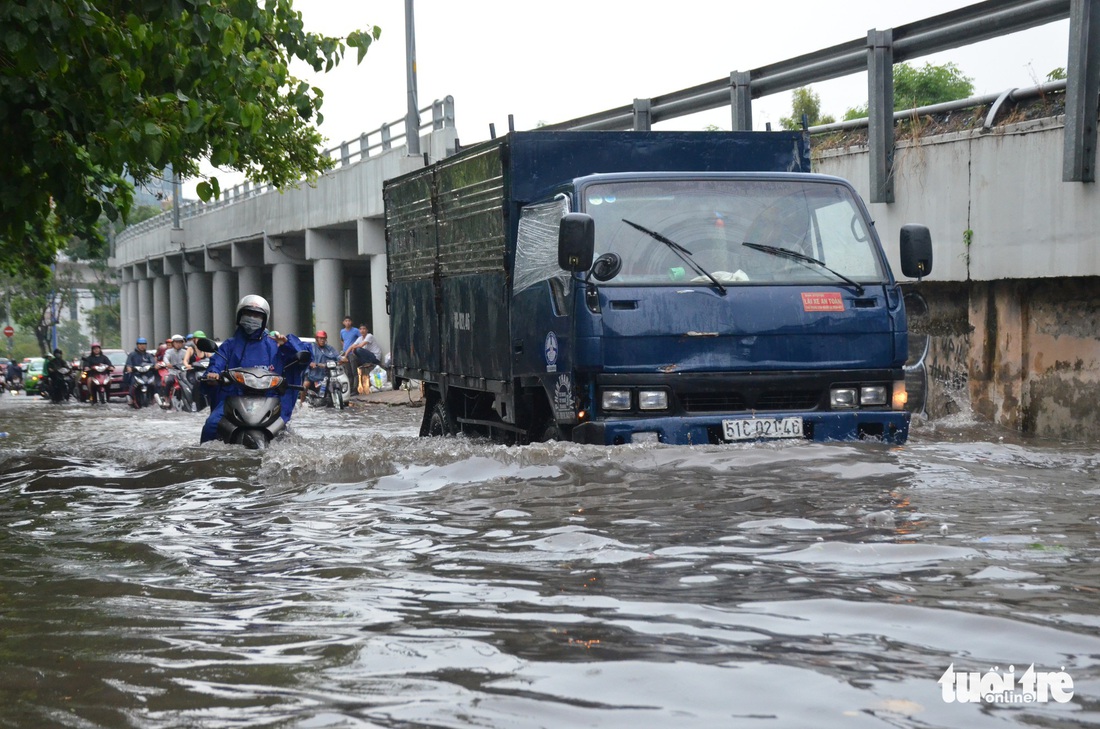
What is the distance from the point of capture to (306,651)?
4465 millimetres

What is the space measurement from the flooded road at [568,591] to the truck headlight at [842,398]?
15.4 inches

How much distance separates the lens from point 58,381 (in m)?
38.8

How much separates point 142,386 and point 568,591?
94.7 ft

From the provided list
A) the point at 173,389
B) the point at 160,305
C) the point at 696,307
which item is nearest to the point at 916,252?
the point at 696,307

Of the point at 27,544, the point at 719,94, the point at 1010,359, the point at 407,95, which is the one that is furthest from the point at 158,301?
the point at 27,544

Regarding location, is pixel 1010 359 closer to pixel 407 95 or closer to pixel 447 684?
pixel 447 684

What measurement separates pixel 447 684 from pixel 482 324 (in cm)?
726

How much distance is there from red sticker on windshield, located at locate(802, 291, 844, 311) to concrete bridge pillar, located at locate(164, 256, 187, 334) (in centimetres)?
5339

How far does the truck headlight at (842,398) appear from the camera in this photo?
30.3ft

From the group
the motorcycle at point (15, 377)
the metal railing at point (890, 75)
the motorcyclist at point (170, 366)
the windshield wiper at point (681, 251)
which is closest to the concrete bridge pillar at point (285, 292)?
the motorcyclist at point (170, 366)

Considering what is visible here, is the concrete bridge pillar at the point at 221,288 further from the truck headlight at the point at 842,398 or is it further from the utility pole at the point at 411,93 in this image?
the truck headlight at the point at 842,398

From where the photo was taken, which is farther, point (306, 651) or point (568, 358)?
point (568, 358)

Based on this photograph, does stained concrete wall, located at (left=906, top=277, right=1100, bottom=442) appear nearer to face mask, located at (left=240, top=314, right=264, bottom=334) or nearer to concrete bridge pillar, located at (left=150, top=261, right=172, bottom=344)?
face mask, located at (left=240, top=314, right=264, bottom=334)

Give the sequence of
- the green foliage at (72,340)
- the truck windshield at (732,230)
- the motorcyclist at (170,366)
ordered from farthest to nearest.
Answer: the green foliage at (72,340) < the motorcyclist at (170,366) < the truck windshield at (732,230)
